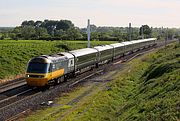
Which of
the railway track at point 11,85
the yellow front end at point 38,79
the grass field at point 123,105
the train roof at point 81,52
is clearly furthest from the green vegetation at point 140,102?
the railway track at point 11,85

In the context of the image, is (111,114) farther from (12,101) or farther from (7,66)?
(7,66)

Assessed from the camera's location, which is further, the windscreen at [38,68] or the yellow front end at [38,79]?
the windscreen at [38,68]

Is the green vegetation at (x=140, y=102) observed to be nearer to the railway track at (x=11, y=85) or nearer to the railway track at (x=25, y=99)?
the railway track at (x=25, y=99)

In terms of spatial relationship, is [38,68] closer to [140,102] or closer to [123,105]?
[123,105]

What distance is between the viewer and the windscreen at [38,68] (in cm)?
3158

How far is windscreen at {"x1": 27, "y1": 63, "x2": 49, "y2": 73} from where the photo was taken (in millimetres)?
31578

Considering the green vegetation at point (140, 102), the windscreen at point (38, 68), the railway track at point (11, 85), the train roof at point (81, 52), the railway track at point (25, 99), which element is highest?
the train roof at point (81, 52)

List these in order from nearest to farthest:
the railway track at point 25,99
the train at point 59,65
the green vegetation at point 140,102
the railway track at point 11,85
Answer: the green vegetation at point 140,102, the railway track at point 25,99, the train at point 59,65, the railway track at point 11,85

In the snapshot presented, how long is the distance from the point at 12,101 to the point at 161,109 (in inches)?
535

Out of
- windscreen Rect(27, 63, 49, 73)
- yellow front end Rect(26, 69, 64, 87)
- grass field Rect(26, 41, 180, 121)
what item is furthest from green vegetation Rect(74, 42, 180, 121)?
windscreen Rect(27, 63, 49, 73)

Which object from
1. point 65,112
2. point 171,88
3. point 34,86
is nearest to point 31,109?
point 65,112

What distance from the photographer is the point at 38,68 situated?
31719 millimetres

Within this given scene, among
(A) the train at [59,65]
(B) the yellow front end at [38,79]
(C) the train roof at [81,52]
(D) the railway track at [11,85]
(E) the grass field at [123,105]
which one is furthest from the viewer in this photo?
(C) the train roof at [81,52]

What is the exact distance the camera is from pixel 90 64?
4703 centimetres
